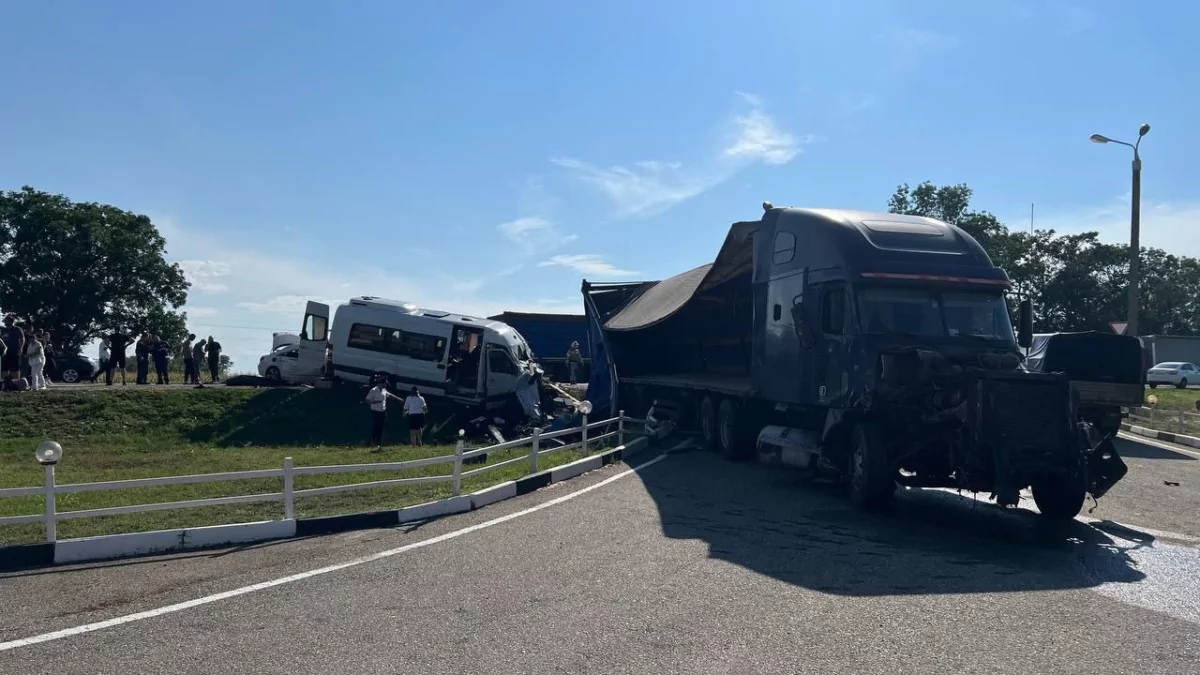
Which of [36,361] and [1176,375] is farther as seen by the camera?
[1176,375]

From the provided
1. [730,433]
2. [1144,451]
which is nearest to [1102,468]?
[730,433]

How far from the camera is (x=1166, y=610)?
6.65 metres

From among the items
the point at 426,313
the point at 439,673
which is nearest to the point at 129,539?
the point at 439,673

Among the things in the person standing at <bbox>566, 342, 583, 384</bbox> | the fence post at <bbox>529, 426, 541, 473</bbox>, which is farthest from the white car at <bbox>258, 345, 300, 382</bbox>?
the fence post at <bbox>529, 426, 541, 473</bbox>

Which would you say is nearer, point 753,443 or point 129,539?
point 129,539

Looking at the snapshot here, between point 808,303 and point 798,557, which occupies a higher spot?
point 808,303

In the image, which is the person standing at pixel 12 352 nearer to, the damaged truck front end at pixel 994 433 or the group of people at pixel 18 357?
the group of people at pixel 18 357

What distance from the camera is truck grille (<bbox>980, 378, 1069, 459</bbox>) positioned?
9.40 meters

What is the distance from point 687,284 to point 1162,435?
1284 cm

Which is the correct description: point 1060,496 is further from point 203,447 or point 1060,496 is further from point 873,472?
point 203,447

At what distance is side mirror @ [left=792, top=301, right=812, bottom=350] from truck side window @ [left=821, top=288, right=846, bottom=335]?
1.32 ft

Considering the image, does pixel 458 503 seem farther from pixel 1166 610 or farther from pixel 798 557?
pixel 1166 610

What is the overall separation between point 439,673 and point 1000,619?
3691mm

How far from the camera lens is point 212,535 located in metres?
9.05
